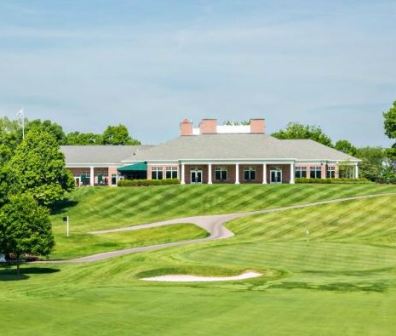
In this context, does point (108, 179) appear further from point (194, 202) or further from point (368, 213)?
point (368, 213)

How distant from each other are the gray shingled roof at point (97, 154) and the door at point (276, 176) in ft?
96.9

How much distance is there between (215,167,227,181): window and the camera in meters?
111

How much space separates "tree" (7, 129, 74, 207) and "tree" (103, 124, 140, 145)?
89.0 metres

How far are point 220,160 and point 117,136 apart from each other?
3391 inches

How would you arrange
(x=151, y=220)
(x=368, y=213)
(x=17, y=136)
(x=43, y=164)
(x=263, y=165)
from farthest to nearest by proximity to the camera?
(x=17, y=136), (x=263, y=165), (x=43, y=164), (x=151, y=220), (x=368, y=213)

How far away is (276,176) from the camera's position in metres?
110

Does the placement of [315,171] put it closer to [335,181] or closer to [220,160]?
[335,181]

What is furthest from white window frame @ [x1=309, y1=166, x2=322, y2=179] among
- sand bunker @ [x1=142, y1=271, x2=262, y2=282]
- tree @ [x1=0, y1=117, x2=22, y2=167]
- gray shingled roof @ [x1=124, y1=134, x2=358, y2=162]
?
sand bunker @ [x1=142, y1=271, x2=262, y2=282]

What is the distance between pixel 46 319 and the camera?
2688cm

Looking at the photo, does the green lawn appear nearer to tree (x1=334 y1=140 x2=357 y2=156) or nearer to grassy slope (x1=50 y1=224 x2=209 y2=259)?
grassy slope (x1=50 y1=224 x2=209 y2=259)

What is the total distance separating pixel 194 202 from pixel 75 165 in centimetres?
3477

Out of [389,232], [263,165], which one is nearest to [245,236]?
[389,232]

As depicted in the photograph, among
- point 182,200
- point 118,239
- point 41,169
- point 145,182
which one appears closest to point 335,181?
point 182,200

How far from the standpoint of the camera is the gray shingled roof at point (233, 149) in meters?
110
